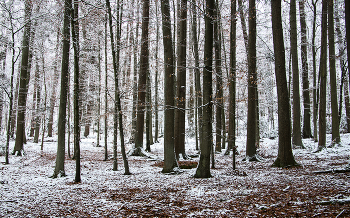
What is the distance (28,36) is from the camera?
43.7 ft

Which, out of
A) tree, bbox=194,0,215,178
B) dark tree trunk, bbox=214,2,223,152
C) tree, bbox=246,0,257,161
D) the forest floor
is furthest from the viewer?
tree, bbox=246,0,257,161

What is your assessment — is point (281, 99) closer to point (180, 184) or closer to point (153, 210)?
point (180, 184)

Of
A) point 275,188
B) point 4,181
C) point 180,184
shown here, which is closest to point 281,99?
point 275,188

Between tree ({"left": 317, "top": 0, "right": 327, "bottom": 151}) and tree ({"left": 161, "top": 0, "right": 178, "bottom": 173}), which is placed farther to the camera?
tree ({"left": 317, "top": 0, "right": 327, "bottom": 151})

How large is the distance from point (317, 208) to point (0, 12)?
14.8 metres

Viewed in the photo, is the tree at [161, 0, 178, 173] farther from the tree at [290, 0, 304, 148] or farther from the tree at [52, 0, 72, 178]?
the tree at [290, 0, 304, 148]

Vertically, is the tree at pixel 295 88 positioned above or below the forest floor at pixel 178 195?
above

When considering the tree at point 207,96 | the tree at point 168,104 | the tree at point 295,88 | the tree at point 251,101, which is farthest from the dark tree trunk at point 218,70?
the tree at point 295,88

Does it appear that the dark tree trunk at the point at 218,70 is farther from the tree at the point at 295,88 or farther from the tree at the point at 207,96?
the tree at the point at 295,88

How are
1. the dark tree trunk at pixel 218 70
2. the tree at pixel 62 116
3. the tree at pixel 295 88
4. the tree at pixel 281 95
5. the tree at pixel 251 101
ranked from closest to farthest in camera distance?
the dark tree trunk at pixel 218 70 → the tree at pixel 62 116 → the tree at pixel 281 95 → the tree at pixel 251 101 → the tree at pixel 295 88

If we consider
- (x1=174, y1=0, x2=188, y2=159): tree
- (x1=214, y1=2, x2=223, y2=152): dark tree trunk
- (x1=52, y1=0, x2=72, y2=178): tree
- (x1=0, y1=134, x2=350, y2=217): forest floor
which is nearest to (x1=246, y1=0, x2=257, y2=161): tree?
(x1=214, y1=2, x2=223, y2=152): dark tree trunk

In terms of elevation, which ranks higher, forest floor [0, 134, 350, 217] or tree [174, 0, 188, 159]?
tree [174, 0, 188, 159]

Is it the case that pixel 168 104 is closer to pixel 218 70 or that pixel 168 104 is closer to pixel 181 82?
pixel 218 70

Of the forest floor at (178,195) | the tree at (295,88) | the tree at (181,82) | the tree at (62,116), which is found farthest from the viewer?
the tree at (295,88)
